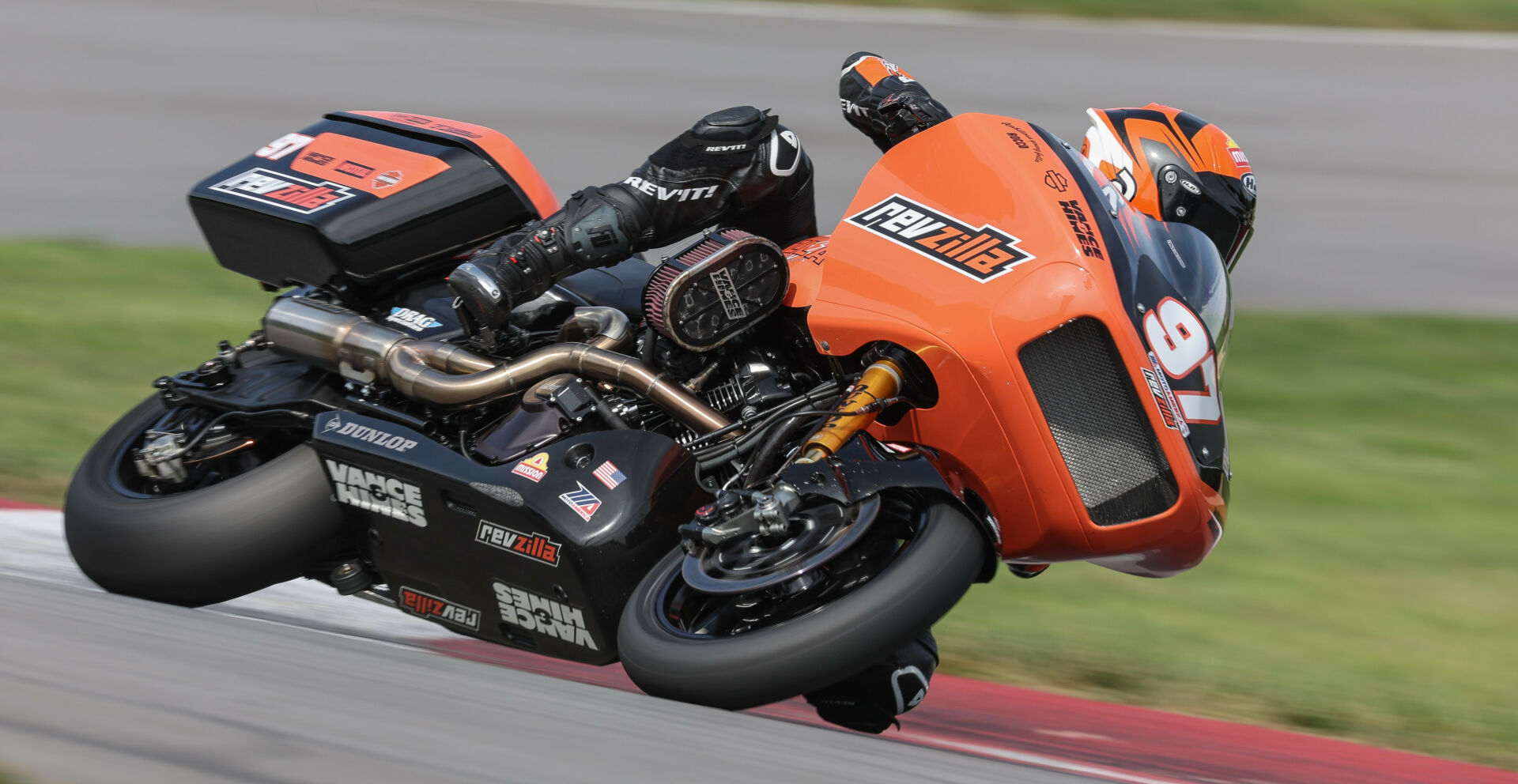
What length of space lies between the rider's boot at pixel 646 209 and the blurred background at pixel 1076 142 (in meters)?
1.52

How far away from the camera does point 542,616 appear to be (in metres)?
3.16

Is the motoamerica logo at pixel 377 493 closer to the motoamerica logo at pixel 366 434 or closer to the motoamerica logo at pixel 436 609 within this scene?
the motoamerica logo at pixel 366 434

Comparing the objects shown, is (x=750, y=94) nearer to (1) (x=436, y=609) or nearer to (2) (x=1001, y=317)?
(1) (x=436, y=609)

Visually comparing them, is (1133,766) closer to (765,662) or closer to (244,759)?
(765,662)

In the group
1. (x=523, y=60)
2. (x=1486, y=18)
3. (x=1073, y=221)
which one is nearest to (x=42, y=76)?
(x=523, y=60)

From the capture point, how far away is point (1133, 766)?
329cm

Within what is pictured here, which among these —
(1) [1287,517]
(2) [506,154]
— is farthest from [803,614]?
(1) [1287,517]

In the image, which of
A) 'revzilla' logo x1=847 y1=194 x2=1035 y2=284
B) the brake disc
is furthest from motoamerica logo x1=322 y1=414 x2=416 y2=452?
'revzilla' logo x1=847 y1=194 x2=1035 y2=284

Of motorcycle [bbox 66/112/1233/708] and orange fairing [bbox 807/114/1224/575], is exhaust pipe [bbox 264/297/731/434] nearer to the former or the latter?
motorcycle [bbox 66/112/1233/708]

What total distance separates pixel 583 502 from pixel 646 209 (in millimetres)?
707

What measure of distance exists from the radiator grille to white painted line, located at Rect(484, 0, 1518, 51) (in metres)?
9.83

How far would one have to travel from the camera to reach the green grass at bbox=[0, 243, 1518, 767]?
163 inches

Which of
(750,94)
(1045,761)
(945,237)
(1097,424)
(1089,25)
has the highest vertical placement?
(945,237)

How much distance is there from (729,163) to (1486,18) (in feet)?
37.6
